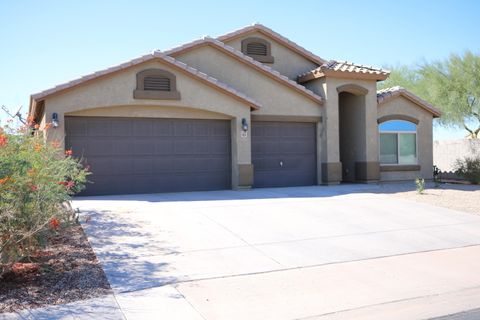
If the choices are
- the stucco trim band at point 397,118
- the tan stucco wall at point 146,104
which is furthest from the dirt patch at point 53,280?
the stucco trim band at point 397,118

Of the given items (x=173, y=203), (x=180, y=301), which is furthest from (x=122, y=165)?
(x=180, y=301)

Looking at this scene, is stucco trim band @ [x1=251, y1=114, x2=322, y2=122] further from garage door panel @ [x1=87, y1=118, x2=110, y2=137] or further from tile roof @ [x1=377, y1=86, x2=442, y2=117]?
garage door panel @ [x1=87, y1=118, x2=110, y2=137]

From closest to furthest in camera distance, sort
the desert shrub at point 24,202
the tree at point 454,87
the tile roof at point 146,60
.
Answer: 1. the desert shrub at point 24,202
2. the tile roof at point 146,60
3. the tree at point 454,87

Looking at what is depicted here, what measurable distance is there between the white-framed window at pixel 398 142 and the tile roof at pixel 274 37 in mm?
3833

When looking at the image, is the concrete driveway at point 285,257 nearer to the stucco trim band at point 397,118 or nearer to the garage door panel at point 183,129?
the garage door panel at point 183,129

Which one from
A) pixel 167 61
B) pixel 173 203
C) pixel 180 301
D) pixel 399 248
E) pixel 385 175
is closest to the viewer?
pixel 180 301

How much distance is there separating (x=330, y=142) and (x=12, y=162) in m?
12.7

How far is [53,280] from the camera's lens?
648 centimetres

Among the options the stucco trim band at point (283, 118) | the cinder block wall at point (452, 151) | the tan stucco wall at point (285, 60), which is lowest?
the cinder block wall at point (452, 151)

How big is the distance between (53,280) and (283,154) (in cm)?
1164

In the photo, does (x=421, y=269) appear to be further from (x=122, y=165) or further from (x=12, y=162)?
(x=122, y=165)

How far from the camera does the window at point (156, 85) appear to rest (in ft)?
47.4

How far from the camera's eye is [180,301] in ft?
19.0

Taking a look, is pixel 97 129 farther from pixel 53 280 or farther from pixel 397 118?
pixel 397 118
